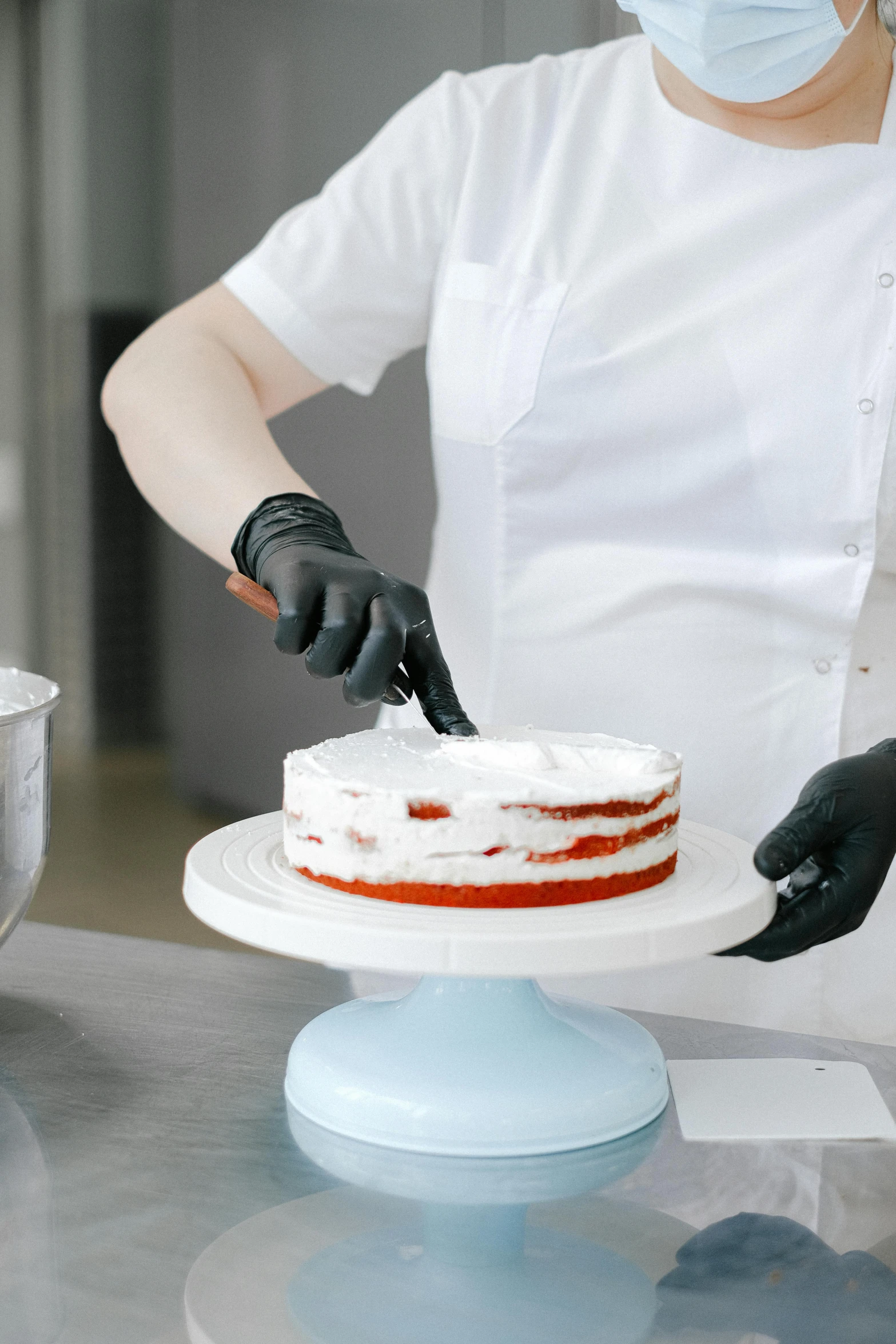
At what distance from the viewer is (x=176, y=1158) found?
64 cm

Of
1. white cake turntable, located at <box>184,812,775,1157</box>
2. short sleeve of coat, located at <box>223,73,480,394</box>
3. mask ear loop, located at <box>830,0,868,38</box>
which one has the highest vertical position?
mask ear loop, located at <box>830,0,868,38</box>

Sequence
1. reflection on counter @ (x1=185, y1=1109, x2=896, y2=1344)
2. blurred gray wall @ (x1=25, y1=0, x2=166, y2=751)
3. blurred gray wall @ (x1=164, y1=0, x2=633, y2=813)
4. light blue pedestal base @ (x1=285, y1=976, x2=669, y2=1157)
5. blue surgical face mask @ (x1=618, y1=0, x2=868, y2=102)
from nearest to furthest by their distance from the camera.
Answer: reflection on counter @ (x1=185, y1=1109, x2=896, y2=1344) → light blue pedestal base @ (x1=285, y1=976, x2=669, y2=1157) → blue surgical face mask @ (x1=618, y1=0, x2=868, y2=102) → blurred gray wall @ (x1=164, y1=0, x2=633, y2=813) → blurred gray wall @ (x1=25, y1=0, x2=166, y2=751)

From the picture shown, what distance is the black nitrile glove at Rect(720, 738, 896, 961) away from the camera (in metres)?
0.76

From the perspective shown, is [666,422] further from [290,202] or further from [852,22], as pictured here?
[290,202]

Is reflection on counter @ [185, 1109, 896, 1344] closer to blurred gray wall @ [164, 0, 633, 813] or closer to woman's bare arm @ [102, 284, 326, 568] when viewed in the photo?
woman's bare arm @ [102, 284, 326, 568]

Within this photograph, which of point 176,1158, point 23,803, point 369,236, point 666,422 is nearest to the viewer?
point 176,1158

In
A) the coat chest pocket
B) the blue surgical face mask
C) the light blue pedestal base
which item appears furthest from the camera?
the coat chest pocket

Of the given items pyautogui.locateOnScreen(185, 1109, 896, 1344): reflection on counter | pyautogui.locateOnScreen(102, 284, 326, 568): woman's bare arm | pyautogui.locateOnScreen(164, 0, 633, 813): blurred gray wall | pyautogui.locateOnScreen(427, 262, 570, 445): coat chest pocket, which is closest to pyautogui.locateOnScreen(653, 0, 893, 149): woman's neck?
pyautogui.locateOnScreen(427, 262, 570, 445): coat chest pocket

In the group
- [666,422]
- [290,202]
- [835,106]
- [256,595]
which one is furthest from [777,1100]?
[290,202]

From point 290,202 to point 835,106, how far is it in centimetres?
187

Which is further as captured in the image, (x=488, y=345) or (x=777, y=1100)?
(x=488, y=345)

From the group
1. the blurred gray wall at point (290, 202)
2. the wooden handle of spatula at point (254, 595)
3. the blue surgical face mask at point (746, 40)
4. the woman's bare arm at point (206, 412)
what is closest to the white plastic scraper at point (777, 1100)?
the wooden handle of spatula at point (254, 595)

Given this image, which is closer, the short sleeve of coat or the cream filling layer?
the cream filling layer

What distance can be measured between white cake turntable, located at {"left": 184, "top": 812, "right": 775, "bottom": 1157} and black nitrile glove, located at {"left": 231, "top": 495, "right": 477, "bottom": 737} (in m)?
0.14
